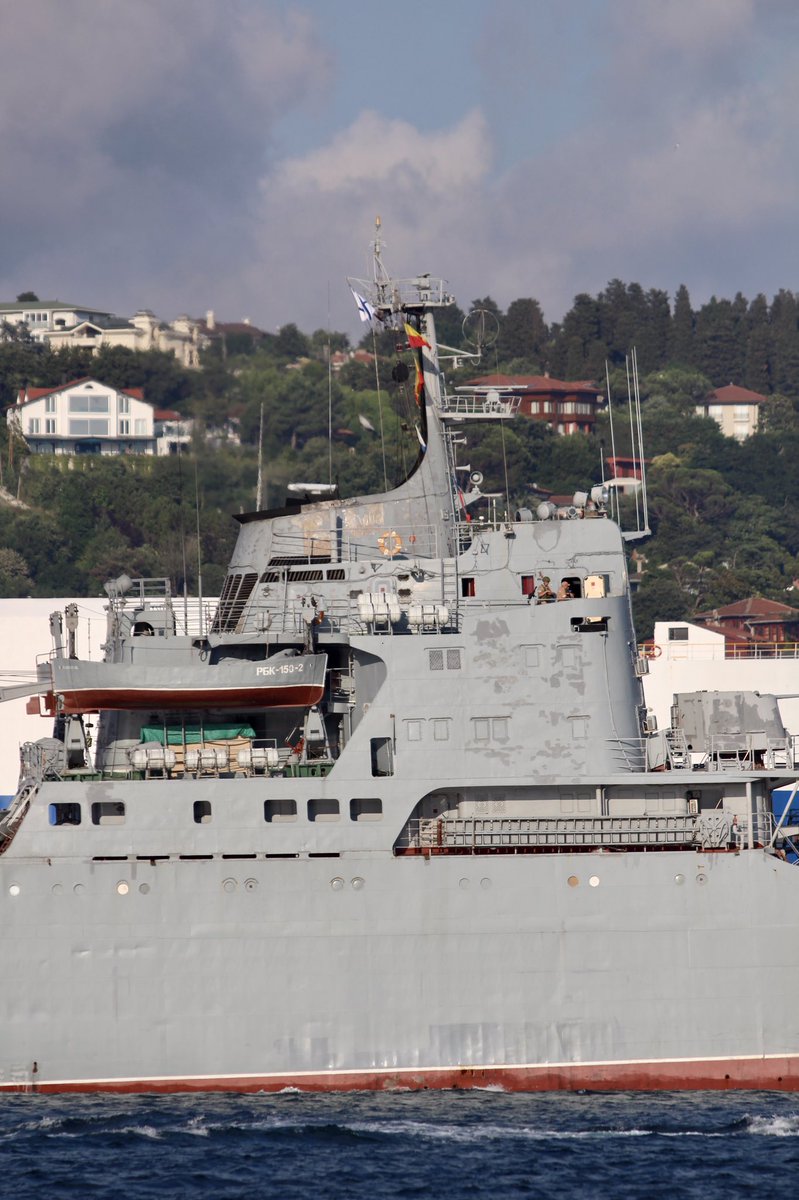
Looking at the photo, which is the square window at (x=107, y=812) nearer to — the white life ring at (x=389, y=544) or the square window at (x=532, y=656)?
the white life ring at (x=389, y=544)

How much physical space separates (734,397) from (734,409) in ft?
2.78

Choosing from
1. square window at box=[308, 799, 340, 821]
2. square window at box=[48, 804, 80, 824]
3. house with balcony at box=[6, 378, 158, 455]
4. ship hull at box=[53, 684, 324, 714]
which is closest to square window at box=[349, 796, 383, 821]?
square window at box=[308, 799, 340, 821]

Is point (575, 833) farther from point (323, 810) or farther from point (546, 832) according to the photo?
point (323, 810)

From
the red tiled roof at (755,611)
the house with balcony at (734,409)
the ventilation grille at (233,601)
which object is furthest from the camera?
the house with balcony at (734,409)

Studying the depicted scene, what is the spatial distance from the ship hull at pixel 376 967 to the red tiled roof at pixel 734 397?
97.7m

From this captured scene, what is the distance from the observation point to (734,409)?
404ft

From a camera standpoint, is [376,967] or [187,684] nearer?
[376,967]

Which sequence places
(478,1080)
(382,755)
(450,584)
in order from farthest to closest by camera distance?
(450,584)
(382,755)
(478,1080)

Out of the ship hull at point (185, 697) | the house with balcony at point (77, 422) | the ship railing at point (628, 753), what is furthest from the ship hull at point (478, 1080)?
the house with balcony at point (77, 422)

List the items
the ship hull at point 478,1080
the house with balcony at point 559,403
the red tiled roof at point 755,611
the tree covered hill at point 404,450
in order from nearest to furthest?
the ship hull at point 478,1080 < the tree covered hill at point 404,450 < the red tiled roof at point 755,611 < the house with balcony at point 559,403

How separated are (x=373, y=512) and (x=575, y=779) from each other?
19.8ft

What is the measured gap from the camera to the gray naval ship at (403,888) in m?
27.5

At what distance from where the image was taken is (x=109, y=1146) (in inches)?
995

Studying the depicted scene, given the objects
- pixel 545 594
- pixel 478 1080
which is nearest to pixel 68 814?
pixel 478 1080
